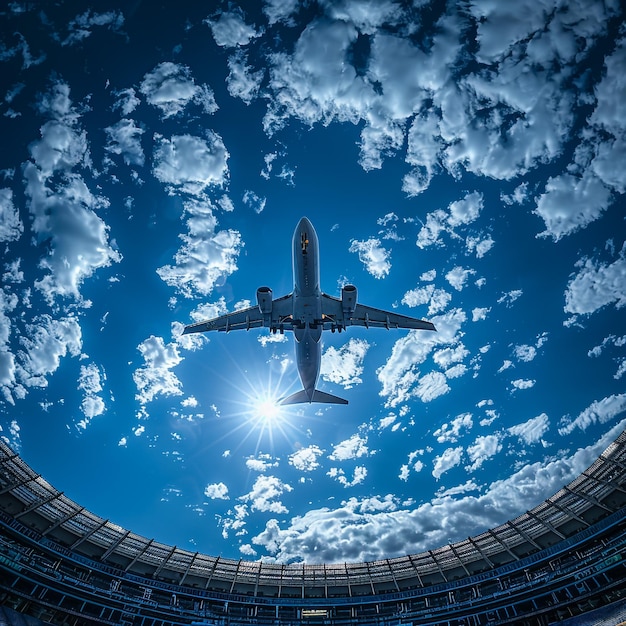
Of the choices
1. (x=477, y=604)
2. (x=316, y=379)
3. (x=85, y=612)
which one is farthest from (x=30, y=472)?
(x=477, y=604)

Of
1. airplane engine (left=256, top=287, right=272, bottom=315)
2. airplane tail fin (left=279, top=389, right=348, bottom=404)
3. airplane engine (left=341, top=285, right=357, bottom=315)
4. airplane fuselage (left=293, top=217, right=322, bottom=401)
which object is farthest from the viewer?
airplane tail fin (left=279, top=389, right=348, bottom=404)

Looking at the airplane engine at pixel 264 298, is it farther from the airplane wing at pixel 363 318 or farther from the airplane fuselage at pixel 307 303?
the airplane wing at pixel 363 318

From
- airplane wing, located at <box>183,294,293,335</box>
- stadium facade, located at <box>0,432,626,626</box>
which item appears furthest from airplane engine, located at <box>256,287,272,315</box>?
stadium facade, located at <box>0,432,626,626</box>

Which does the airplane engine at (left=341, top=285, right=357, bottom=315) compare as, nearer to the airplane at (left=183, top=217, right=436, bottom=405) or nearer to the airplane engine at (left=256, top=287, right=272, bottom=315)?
the airplane at (left=183, top=217, right=436, bottom=405)

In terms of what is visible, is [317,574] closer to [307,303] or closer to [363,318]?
[363,318]

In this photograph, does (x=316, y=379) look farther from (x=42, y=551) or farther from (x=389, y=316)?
(x=42, y=551)

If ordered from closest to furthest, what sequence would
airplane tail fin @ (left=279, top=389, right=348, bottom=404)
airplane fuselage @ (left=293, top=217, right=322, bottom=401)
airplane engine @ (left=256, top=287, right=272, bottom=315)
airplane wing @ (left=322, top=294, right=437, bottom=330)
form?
airplane fuselage @ (left=293, top=217, right=322, bottom=401)
airplane engine @ (left=256, top=287, right=272, bottom=315)
airplane wing @ (left=322, top=294, right=437, bottom=330)
airplane tail fin @ (left=279, top=389, right=348, bottom=404)

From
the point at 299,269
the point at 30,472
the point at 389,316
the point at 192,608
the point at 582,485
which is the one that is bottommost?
the point at 192,608
